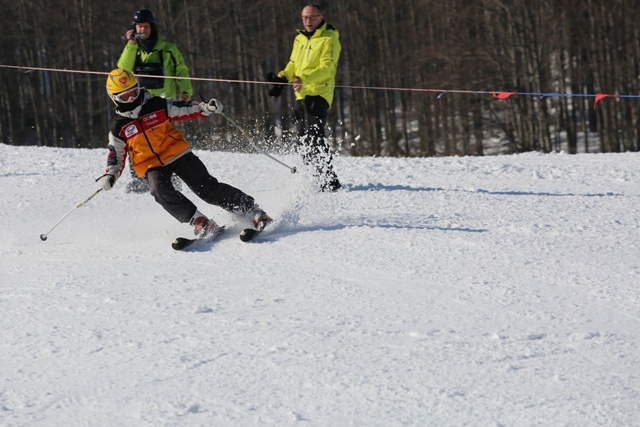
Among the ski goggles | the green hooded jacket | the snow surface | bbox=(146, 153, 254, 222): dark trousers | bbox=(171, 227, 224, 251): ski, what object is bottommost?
the snow surface

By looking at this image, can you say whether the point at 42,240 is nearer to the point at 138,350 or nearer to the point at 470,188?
the point at 138,350

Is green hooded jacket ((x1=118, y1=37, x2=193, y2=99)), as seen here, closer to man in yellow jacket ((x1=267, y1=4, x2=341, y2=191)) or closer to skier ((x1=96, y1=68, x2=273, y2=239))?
man in yellow jacket ((x1=267, y1=4, x2=341, y2=191))

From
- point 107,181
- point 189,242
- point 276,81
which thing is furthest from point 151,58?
point 189,242

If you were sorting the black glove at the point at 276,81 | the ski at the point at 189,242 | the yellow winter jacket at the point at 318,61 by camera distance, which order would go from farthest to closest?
the black glove at the point at 276,81 < the yellow winter jacket at the point at 318,61 < the ski at the point at 189,242

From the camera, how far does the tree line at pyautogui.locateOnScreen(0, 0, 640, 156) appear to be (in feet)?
89.1

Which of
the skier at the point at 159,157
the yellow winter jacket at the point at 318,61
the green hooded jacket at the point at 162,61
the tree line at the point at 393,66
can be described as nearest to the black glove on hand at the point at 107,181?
the skier at the point at 159,157

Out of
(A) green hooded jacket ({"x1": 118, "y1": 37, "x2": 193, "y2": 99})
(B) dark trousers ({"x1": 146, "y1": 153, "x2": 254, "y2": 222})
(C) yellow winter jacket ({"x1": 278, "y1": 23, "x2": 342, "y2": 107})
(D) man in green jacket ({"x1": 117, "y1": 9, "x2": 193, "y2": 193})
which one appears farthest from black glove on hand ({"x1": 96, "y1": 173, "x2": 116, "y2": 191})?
(C) yellow winter jacket ({"x1": 278, "y1": 23, "x2": 342, "y2": 107})

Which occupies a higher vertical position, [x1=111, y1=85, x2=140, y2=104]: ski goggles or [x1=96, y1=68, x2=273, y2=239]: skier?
[x1=111, y1=85, x2=140, y2=104]: ski goggles

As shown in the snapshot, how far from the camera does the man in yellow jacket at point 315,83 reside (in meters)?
7.67

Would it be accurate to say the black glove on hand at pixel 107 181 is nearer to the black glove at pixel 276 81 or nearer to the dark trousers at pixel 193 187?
the dark trousers at pixel 193 187

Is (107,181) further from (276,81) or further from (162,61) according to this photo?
(276,81)

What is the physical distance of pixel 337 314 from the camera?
4.68 m

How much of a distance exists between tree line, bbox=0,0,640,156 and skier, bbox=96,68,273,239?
18.5 meters

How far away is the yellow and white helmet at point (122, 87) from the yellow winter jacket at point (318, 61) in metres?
1.77
